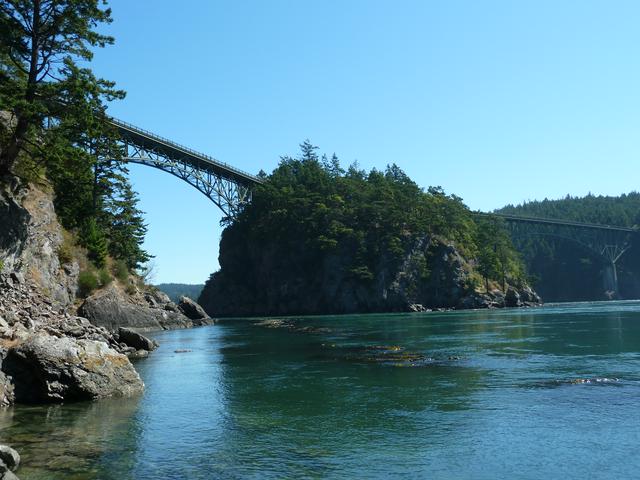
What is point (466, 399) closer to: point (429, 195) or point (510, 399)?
point (510, 399)

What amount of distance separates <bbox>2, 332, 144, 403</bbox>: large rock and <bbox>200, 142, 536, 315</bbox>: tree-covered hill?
68.0 metres

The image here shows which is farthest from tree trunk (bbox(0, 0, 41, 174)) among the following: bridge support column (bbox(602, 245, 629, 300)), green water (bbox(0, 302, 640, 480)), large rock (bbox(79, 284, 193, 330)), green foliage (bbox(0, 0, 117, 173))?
bridge support column (bbox(602, 245, 629, 300))

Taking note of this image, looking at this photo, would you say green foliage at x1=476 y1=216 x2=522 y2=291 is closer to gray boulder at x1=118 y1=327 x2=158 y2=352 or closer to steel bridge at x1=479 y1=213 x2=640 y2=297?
steel bridge at x1=479 y1=213 x2=640 y2=297

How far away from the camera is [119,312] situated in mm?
37906

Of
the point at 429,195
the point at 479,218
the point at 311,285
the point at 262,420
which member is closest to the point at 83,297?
the point at 262,420

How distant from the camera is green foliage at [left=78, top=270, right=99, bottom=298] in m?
37.0

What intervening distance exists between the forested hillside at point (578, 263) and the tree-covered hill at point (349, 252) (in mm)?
47487

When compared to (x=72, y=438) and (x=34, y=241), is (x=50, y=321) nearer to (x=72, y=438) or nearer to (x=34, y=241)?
(x=34, y=241)

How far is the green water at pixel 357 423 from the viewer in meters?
8.99

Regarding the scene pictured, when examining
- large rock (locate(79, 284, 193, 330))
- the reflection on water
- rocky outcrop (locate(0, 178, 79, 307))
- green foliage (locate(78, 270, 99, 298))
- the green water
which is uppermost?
rocky outcrop (locate(0, 178, 79, 307))

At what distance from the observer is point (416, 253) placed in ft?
282

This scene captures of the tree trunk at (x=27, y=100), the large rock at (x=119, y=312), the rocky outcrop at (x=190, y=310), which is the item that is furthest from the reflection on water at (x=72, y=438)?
the rocky outcrop at (x=190, y=310)

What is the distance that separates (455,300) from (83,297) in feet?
195

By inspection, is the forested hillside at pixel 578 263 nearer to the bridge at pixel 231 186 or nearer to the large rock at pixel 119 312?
the bridge at pixel 231 186
